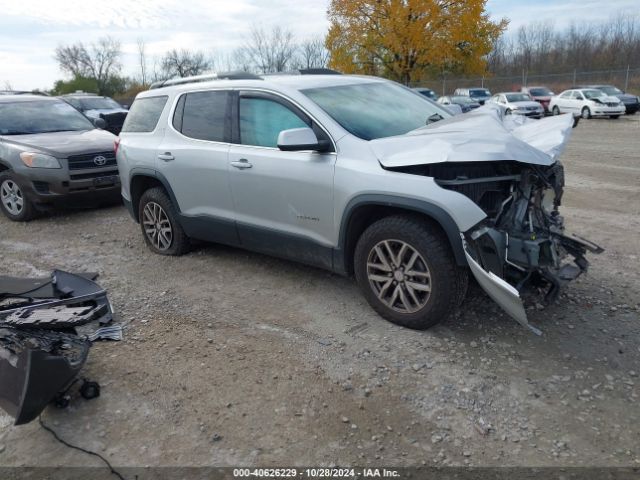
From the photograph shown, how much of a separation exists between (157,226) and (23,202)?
10.0 ft

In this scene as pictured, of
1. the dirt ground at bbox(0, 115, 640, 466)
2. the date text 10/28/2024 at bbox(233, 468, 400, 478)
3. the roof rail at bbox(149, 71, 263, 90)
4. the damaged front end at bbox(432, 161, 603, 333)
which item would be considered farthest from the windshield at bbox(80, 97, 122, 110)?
the date text 10/28/2024 at bbox(233, 468, 400, 478)

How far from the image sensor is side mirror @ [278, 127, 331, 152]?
388 cm

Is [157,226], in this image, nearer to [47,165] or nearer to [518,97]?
[47,165]

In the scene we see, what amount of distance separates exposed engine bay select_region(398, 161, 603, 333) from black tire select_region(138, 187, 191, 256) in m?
2.79

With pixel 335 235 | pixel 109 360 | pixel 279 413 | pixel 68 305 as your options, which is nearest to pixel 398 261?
pixel 335 235

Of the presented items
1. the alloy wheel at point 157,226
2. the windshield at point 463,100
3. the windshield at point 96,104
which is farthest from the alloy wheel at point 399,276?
the windshield at point 463,100

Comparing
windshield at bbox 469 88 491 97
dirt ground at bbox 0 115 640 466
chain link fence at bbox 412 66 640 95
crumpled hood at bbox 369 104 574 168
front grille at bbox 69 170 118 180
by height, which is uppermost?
chain link fence at bbox 412 66 640 95

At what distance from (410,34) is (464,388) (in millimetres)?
33404

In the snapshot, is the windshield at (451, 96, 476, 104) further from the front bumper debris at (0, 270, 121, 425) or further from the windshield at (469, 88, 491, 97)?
the front bumper debris at (0, 270, 121, 425)

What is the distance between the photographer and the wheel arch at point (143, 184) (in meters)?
5.40

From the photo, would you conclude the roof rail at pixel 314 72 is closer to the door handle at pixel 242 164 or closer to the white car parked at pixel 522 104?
the door handle at pixel 242 164

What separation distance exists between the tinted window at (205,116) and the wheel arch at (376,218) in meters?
1.58

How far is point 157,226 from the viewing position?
5.80 metres

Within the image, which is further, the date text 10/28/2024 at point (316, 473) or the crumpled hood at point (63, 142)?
the crumpled hood at point (63, 142)
